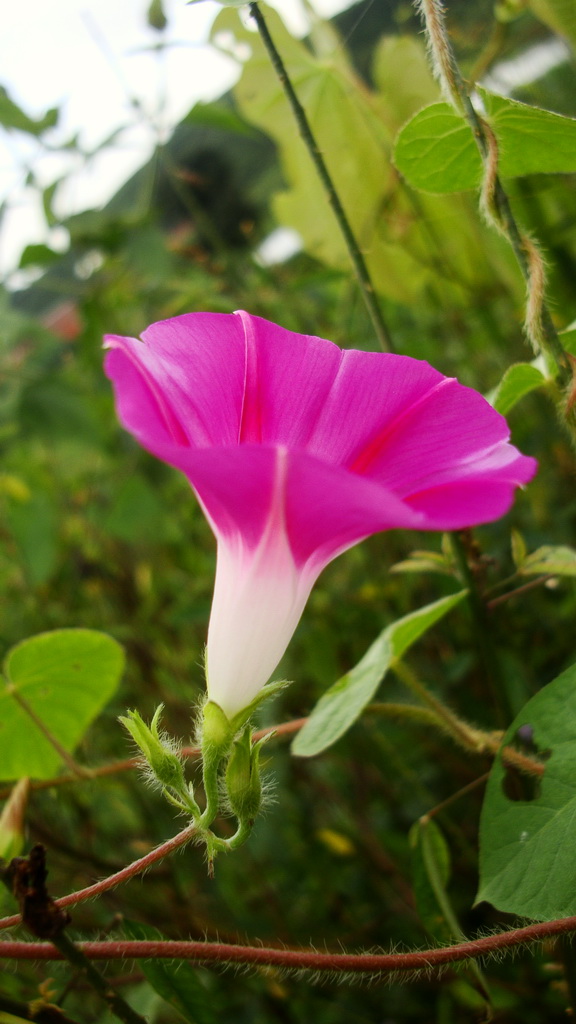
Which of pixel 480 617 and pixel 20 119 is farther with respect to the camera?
pixel 20 119

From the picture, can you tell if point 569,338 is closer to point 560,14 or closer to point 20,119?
point 560,14

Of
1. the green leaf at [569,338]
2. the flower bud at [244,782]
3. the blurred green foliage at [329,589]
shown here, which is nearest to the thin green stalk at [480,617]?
the green leaf at [569,338]

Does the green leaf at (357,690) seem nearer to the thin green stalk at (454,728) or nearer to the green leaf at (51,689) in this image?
the thin green stalk at (454,728)

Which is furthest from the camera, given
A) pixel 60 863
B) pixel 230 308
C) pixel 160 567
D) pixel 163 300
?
pixel 160 567

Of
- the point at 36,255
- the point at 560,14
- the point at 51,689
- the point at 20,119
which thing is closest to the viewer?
the point at 51,689

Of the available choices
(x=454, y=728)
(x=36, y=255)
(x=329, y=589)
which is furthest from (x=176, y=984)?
(x=36, y=255)

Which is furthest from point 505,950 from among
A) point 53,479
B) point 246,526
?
point 53,479

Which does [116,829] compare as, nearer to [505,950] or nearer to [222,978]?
[222,978]

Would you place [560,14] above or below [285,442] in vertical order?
above
